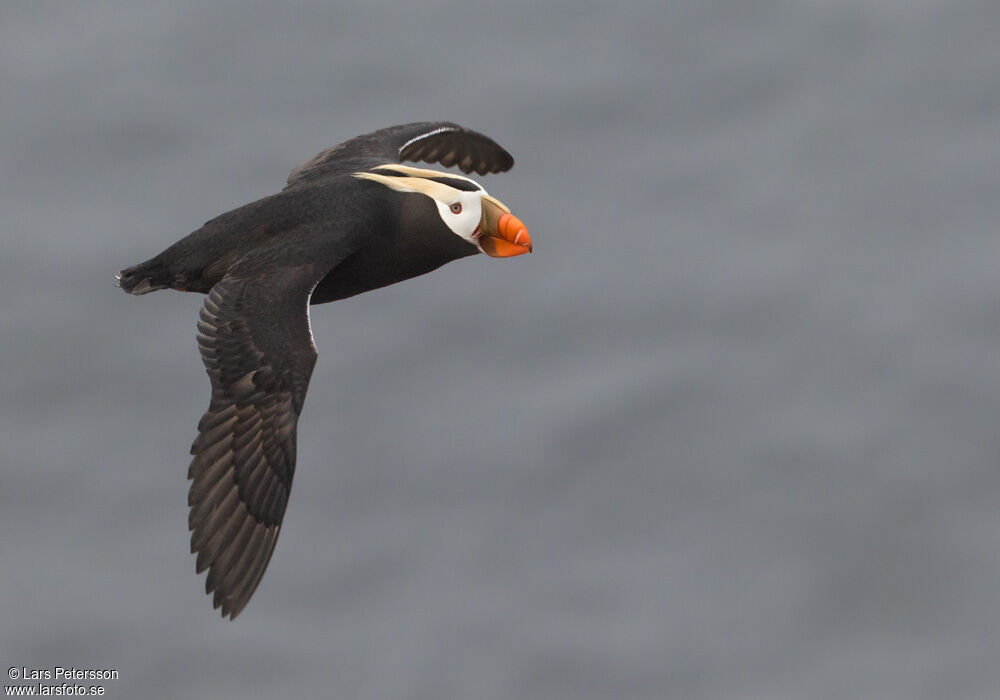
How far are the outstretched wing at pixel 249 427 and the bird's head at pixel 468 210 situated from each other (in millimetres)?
1249

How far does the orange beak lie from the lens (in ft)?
40.1

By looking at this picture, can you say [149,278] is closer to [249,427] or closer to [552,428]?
[249,427]

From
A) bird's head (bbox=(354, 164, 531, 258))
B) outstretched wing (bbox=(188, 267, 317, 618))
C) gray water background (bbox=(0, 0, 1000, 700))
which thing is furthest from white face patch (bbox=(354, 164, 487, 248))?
gray water background (bbox=(0, 0, 1000, 700))

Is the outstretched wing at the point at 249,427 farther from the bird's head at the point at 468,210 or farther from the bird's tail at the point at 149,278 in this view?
the bird's head at the point at 468,210

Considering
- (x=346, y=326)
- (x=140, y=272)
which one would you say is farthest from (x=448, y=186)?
(x=346, y=326)

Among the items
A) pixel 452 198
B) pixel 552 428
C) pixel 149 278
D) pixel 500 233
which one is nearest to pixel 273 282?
pixel 149 278

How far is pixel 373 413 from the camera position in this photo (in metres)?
23.3

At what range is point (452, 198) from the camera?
1213 cm

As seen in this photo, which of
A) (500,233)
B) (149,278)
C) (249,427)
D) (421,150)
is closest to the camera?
(249,427)

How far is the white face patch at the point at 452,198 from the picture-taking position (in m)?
12.1

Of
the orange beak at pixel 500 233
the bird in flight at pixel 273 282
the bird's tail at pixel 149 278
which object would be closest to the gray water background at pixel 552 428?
the bird in flight at pixel 273 282

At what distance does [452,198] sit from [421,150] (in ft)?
9.04

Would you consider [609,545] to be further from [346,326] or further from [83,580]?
[83,580]

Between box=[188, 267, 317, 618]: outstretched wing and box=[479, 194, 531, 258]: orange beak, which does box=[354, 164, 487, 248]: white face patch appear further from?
box=[188, 267, 317, 618]: outstretched wing
